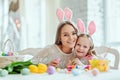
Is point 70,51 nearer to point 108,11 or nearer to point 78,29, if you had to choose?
point 78,29

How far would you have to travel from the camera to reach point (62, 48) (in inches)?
60.5

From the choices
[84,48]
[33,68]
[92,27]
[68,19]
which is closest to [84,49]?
[84,48]

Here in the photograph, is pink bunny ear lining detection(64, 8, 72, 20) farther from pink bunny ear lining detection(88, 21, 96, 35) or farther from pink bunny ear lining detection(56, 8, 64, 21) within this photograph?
pink bunny ear lining detection(88, 21, 96, 35)

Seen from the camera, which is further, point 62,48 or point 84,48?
point 62,48

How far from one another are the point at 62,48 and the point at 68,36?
99 mm

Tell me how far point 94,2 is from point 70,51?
1.75 m

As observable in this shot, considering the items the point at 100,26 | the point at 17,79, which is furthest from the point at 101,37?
the point at 17,79

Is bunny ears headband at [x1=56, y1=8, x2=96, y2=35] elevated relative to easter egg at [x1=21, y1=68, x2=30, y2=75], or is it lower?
elevated

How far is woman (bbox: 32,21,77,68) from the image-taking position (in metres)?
1.46

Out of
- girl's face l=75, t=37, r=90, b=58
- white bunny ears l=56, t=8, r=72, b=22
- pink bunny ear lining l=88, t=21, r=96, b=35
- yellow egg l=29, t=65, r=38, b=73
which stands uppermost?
white bunny ears l=56, t=8, r=72, b=22

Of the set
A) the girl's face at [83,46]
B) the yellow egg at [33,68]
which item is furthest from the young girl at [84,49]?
the yellow egg at [33,68]

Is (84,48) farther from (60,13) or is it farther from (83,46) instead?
(60,13)

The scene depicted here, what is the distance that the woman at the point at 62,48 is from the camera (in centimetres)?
146

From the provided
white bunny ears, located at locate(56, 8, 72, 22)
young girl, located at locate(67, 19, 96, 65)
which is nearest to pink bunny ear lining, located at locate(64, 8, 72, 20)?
white bunny ears, located at locate(56, 8, 72, 22)
